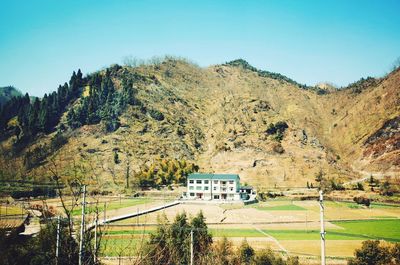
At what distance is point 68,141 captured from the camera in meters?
99.8

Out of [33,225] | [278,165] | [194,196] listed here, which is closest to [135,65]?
[278,165]

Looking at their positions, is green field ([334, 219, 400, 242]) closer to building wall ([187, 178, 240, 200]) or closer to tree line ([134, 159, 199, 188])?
building wall ([187, 178, 240, 200])

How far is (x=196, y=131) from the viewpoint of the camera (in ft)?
435

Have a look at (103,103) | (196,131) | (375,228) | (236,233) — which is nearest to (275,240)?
(236,233)

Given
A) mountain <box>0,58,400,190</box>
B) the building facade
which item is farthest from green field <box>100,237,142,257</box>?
the building facade

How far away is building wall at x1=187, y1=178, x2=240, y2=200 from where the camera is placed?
78.9 meters

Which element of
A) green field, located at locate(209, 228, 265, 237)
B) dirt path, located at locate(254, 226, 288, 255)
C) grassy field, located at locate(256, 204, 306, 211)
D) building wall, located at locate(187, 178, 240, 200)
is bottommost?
dirt path, located at locate(254, 226, 288, 255)

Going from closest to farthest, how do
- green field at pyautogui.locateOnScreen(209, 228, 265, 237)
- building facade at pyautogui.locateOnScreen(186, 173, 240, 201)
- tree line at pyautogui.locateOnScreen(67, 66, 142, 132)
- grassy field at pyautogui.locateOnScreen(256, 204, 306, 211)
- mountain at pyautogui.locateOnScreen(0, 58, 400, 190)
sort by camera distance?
green field at pyautogui.locateOnScreen(209, 228, 265, 237) → grassy field at pyautogui.locateOnScreen(256, 204, 306, 211) → building facade at pyautogui.locateOnScreen(186, 173, 240, 201) → mountain at pyautogui.locateOnScreen(0, 58, 400, 190) → tree line at pyautogui.locateOnScreen(67, 66, 142, 132)

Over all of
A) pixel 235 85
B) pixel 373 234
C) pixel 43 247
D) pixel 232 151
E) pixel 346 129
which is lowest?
pixel 373 234

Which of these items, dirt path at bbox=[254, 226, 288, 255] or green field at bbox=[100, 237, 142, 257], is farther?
dirt path at bbox=[254, 226, 288, 255]

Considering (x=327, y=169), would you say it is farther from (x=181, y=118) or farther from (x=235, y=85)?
(x=235, y=85)

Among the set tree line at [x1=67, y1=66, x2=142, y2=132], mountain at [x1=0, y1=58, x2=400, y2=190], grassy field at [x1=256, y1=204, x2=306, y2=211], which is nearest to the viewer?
grassy field at [x1=256, y1=204, x2=306, y2=211]

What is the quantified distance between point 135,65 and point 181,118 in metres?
54.8

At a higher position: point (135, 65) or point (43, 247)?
point (135, 65)
